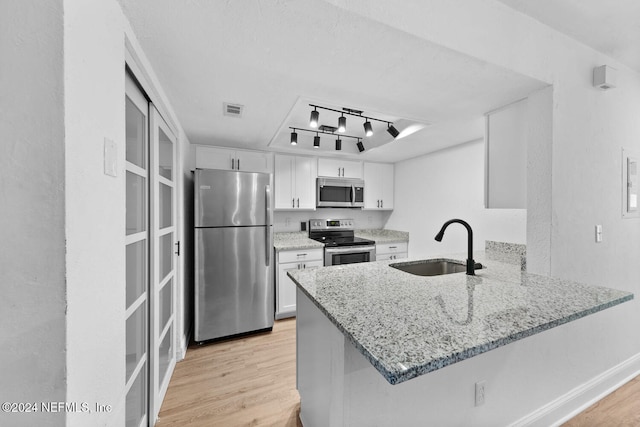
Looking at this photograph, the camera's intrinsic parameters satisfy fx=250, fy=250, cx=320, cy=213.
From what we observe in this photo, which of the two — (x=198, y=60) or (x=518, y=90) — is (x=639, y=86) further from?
(x=198, y=60)

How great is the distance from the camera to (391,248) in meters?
3.73

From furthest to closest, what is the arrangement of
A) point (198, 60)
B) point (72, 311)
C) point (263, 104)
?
point (263, 104)
point (198, 60)
point (72, 311)

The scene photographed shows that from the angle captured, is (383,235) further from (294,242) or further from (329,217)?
(294,242)

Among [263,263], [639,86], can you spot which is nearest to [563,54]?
[639,86]

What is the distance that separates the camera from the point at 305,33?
112cm

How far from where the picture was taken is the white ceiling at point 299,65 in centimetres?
104

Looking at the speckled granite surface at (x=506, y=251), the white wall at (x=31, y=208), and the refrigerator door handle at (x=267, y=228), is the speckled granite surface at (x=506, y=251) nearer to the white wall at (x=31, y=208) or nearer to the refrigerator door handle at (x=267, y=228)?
the refrigerator door handle at (x=267, y=228)

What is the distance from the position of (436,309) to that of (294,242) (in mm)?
2437

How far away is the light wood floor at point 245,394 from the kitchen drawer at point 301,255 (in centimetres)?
98

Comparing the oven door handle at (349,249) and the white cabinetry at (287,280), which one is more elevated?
the oven door handle at (349,249)

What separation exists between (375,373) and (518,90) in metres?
1.90

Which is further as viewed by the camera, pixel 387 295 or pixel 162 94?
pixel 162 94

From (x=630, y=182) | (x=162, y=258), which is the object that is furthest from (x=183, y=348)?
(x=630, y=182)

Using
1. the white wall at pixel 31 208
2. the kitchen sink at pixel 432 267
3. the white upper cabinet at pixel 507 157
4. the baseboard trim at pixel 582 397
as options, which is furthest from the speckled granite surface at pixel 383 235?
the white wall at pixel 31 208
